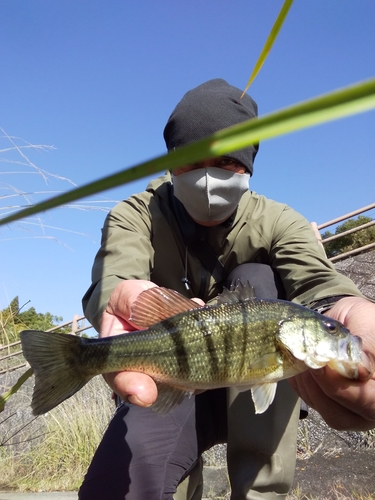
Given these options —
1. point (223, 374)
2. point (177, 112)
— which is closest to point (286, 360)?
point (223, 374)

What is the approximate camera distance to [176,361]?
4.31ft

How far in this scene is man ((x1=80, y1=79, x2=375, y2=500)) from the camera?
1585 millimetres

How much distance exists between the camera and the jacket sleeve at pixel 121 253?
1.86m

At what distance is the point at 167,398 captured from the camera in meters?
1.36

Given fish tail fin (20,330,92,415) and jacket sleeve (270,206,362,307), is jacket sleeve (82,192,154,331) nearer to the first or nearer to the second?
fish tail fin (20,330,92,415)

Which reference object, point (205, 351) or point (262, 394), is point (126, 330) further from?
point (262, 394)

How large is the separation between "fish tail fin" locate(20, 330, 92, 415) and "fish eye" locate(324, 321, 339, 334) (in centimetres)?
70

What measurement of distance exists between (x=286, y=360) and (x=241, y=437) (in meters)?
0.82

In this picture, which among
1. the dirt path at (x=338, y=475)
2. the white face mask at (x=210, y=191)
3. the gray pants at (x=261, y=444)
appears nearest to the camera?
the gray pants at (x=261, y=444)

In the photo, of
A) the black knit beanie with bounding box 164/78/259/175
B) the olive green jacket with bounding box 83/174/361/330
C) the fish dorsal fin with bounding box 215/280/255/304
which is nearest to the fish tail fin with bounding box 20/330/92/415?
the fish dorsal fin with bounding box 215/280/255/304

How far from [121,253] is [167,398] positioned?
2.87 feet

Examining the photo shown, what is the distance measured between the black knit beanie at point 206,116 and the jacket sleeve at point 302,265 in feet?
1.22

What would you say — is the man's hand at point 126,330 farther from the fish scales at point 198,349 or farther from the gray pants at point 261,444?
the gray pants at point 261,444

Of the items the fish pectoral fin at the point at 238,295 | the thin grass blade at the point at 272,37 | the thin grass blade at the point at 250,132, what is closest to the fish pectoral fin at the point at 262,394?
the fish pectoral fin at the point at 238,295
